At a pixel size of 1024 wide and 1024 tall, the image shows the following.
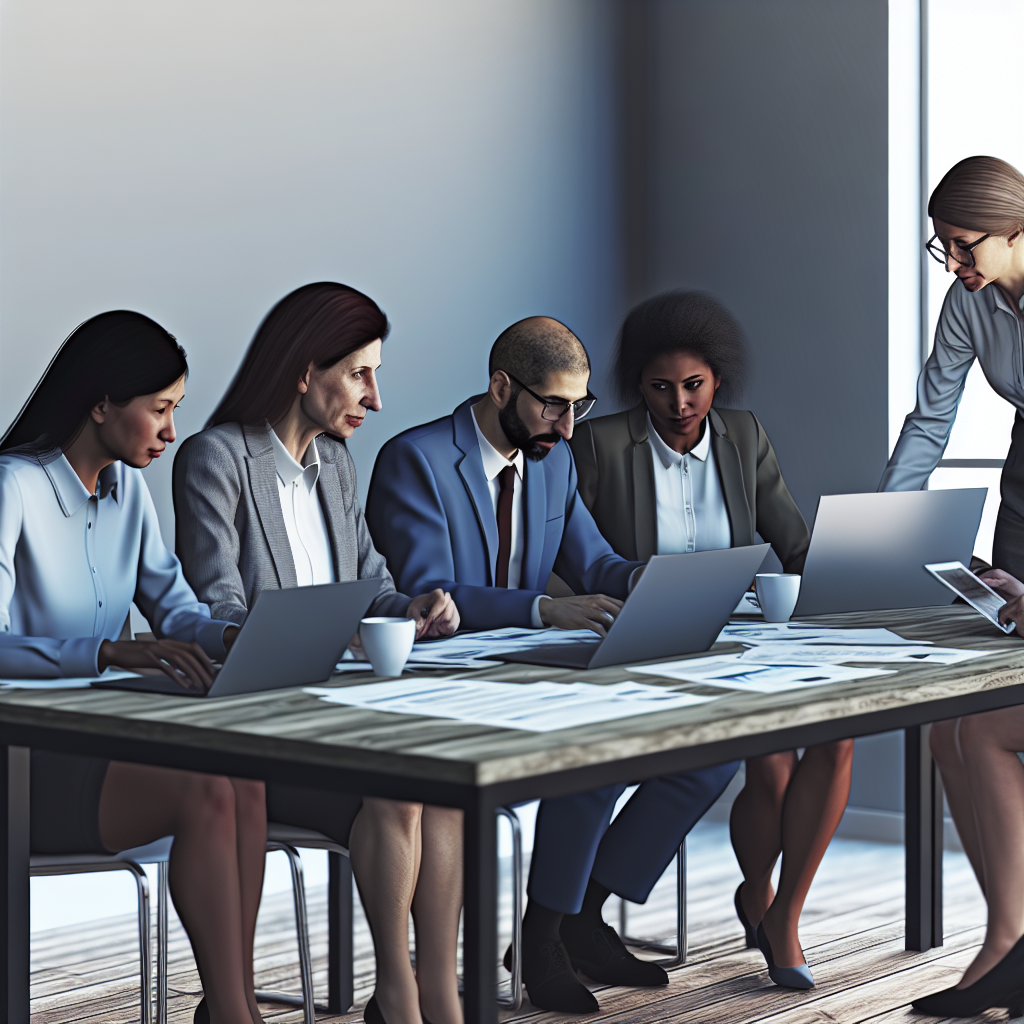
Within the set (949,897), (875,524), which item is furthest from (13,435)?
(949,897)

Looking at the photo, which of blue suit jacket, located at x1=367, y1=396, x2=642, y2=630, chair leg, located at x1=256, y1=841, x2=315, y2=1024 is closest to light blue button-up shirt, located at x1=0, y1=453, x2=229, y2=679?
chair leg, located at x1=256, y1=841, x2=315, y2=1024

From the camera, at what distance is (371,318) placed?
9.11 ft

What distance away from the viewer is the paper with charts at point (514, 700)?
1693mm

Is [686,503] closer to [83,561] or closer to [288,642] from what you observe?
[83,561]

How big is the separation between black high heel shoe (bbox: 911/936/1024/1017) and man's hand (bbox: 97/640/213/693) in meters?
1.66

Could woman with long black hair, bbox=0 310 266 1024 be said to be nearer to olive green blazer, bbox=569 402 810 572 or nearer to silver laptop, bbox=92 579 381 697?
silver laptop, bbox=92 579 381 697

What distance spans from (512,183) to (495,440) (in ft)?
5.86

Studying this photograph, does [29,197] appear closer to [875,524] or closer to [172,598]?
[172,598]

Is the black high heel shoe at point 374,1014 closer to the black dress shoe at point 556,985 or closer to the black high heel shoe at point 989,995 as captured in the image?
the black dress shoe at point 556,985

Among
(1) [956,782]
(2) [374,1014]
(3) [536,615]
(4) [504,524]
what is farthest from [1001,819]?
(2) [374,1014]

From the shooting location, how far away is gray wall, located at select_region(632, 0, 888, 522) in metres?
4.61

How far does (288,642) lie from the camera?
1894 millimetres

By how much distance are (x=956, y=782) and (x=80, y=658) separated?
178 centimetres

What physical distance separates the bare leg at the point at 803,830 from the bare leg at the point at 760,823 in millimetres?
30
